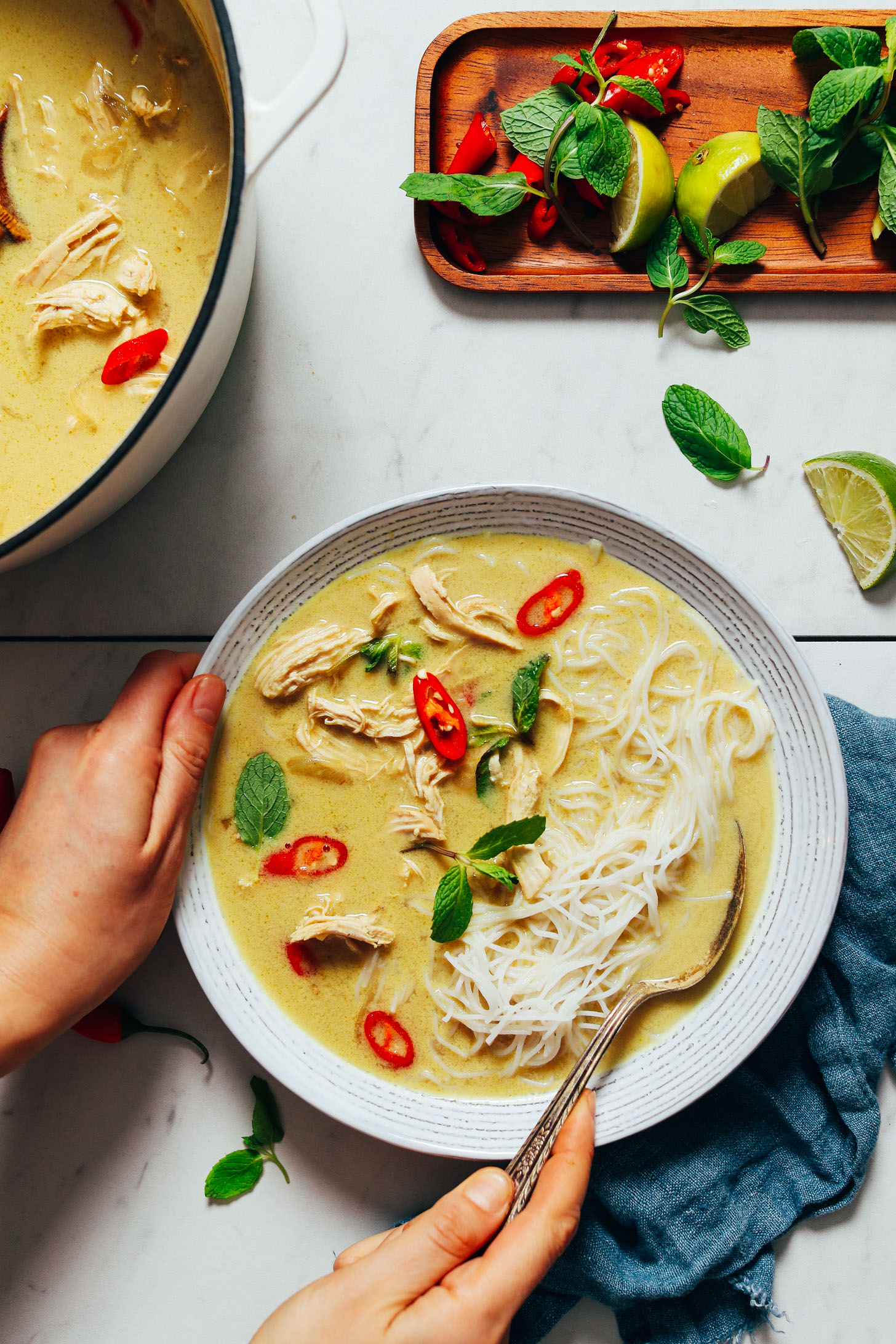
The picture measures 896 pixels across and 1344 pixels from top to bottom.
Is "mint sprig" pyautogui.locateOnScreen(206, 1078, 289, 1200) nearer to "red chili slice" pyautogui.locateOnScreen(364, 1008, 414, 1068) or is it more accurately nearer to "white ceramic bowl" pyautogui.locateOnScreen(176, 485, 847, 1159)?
"white ceramic bowl" pyautogui.locateOnScreen(176, 485, 847, 1159)

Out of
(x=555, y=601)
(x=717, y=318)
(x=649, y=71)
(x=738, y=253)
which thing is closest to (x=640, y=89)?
(x=649, y=71)

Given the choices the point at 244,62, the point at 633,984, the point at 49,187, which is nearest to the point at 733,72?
the point at 244,62

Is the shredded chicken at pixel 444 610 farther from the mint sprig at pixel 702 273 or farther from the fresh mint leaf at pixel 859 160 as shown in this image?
the fresh mint leaf at pixel 859 160

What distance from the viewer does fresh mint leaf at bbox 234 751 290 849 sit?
7.45 feet

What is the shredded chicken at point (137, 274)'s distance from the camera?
6.81 feet

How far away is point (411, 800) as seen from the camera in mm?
2283

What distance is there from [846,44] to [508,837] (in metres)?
2.13

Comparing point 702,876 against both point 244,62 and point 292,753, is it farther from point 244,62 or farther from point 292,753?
point 244,62

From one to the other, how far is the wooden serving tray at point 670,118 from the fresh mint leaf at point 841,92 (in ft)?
0.61

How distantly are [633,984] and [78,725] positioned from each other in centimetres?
155

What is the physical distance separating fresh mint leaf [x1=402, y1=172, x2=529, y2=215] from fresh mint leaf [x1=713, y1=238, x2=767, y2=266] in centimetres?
52

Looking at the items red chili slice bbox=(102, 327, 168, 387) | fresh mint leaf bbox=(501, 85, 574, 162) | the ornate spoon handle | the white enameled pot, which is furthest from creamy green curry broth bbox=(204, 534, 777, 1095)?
fresh mint leaf bbox=(501, 85, 574, 162)

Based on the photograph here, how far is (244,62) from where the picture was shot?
7.80 feet

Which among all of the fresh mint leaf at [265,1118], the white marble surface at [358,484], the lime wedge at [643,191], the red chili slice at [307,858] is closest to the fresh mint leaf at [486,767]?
the red chili slice at [307,858]
